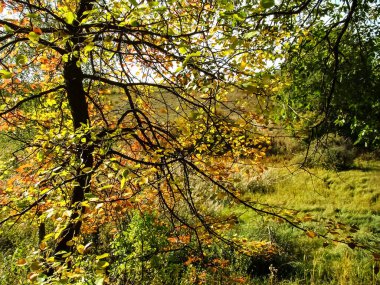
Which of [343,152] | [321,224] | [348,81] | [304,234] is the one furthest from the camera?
[343,152]

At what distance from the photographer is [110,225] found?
8.76 metres

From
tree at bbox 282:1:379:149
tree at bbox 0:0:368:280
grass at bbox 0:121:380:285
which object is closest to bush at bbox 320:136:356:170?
grass at bbox 0:121:380:285

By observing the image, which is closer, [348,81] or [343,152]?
[348,81]

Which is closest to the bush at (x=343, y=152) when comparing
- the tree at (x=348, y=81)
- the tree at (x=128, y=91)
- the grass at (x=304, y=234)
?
the grass at (x=304, y=234)

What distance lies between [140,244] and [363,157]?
12.6 metres

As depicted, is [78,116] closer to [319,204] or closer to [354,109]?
[354,109]

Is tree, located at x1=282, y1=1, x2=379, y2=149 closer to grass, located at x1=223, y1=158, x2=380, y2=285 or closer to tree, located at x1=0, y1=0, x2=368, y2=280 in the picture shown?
grass, located at x1=223, y1=158, x2=380, y2=285

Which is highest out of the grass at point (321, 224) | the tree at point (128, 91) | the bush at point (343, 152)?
the tree at point (128, 91)

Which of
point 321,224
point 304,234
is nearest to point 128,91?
point 304,234

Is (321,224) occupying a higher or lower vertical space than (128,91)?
lower

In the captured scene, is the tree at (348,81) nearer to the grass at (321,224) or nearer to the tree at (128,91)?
the grass at (321,224)

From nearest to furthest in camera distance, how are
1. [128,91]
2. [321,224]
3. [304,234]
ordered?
1. [128,91]
2. [304,234]
3. [321,224]

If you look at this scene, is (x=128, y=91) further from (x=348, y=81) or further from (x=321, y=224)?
(x=321, y=224)

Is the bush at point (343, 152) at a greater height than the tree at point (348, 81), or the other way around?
the tree at point (348, 81)
